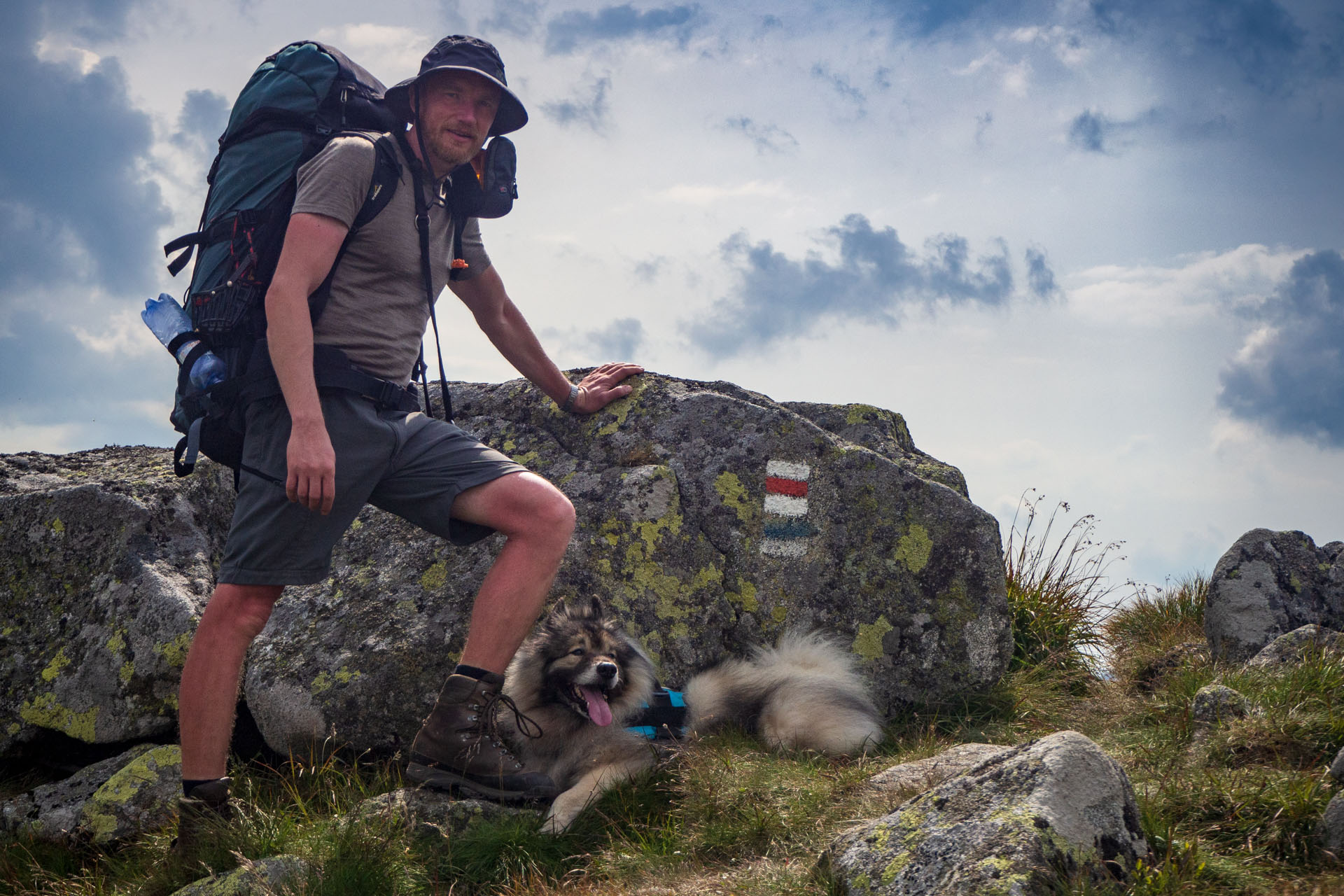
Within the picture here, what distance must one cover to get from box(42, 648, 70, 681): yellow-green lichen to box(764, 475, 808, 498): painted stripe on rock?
4021 millimetres

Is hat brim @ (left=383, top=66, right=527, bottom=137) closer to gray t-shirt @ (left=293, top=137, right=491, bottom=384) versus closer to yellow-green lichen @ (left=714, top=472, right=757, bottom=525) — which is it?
gray t-shirt @ (left=293, top=137, right=491, bottom=384)

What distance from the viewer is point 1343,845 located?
284cm

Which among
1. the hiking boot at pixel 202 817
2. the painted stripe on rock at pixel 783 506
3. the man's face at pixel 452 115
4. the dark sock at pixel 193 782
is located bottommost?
the hiking boot at pixel 202 817

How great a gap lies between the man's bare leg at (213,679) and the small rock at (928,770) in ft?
8.38

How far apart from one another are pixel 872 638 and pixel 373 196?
3332 mm

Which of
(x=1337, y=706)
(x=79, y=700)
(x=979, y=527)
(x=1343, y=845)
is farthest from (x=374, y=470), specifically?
(x=1337, y=706)

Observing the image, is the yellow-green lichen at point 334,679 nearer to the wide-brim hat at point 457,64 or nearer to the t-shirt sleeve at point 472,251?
the t-shirt sleeve at point 472,251

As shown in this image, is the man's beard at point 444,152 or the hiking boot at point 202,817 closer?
the hiking boot at point 202,817

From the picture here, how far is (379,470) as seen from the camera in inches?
155

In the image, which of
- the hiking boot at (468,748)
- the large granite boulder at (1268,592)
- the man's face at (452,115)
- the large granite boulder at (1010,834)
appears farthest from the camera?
the large granite boulder at (1268,592)

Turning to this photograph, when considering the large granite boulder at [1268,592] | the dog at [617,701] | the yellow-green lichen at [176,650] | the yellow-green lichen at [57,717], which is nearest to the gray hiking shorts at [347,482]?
the dog at [617,701]

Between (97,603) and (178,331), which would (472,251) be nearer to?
(178,331)

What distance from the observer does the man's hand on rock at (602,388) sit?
17.9ft

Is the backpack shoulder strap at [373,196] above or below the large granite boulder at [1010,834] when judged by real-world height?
above
